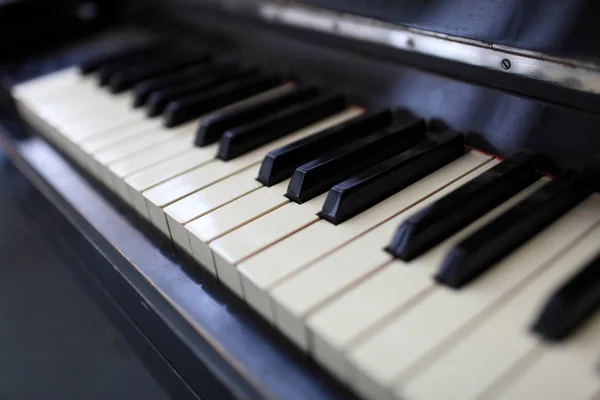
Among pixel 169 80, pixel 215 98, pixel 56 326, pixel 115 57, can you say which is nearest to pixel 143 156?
pixel 215 98

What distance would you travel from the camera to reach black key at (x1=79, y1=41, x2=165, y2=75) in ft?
4.64

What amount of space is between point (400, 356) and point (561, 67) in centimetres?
41

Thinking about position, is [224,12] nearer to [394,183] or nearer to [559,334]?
[394,183]

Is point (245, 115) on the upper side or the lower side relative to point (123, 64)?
upper

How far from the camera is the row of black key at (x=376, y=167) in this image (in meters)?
0.62

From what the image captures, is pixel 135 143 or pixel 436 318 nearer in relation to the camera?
pixel 436 318

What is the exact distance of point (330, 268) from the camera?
2.15 feet

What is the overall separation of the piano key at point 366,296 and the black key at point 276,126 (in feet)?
1.08

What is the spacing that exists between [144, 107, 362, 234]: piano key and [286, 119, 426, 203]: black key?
0.13 m

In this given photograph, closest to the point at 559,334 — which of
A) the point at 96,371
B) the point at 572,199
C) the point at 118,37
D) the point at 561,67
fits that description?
the point at 572,199

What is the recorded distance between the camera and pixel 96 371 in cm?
108

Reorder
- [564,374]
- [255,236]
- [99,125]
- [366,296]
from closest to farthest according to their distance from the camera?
1. [564,374]
2. [366,296]
3. [255,236]
4. [99,125]

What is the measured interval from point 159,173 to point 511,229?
1.70 feet

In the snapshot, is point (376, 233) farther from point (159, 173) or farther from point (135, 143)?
point (135, 143)
